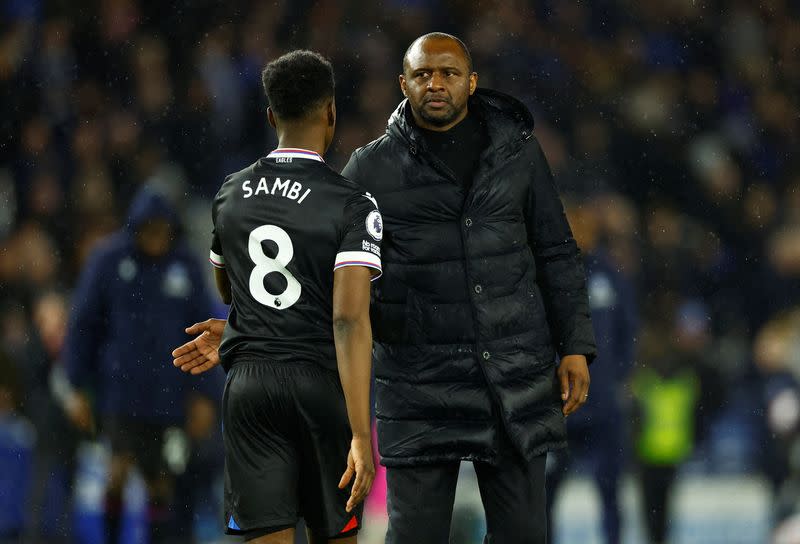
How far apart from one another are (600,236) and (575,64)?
179cm

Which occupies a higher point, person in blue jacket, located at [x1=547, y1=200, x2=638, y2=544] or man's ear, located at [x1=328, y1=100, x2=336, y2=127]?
man's ear, located at [x1=328, y1=100, x2=336, y2=127]

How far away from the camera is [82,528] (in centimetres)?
460

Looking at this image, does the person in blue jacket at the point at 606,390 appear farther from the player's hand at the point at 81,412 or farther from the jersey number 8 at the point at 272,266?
the jersey number 8 at the point at 272,266

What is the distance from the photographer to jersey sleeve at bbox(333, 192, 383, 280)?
2082 millimetres

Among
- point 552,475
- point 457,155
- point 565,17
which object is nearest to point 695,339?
point 552,475

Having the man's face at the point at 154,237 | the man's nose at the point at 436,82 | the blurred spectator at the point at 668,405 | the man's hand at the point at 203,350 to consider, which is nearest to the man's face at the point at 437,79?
the man's nose at the point at 436,82

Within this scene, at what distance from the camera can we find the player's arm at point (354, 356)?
205 centimetres

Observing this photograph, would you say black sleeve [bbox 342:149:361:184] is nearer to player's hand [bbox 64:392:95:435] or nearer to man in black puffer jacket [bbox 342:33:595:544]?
man in black puffer jacket [bbox 342:33:595:544]

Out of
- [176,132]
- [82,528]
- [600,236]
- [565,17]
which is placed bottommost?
[82,528]

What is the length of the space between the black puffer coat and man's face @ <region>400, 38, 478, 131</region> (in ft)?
0.23

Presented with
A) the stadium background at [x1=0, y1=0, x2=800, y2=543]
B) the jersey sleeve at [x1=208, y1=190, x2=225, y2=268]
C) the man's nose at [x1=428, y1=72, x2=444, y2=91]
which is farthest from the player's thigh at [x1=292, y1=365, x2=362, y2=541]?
the stadium background at [x1=0, y1=0, x2=800, y2=543]

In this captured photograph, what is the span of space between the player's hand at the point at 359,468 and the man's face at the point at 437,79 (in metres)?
0.73

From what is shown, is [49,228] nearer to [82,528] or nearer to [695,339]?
[82,528]

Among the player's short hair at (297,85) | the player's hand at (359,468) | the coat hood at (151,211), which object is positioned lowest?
the player's hand at (359,468)
